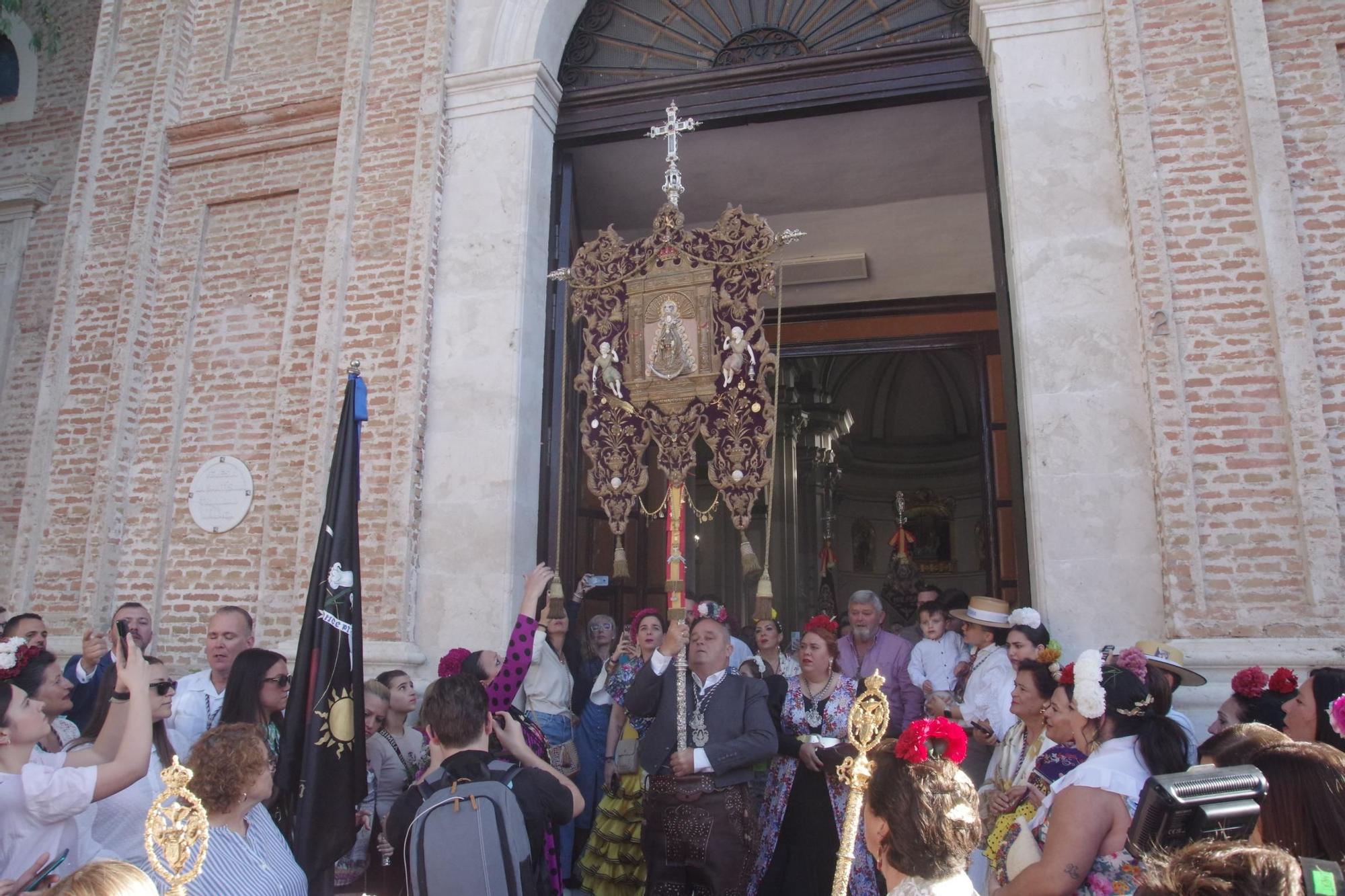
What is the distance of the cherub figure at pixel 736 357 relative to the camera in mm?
6094

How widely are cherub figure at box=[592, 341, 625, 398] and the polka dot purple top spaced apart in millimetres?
2106

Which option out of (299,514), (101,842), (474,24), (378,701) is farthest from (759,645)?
(474,24)

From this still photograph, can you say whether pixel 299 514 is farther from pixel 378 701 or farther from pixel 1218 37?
pixel 1218 37

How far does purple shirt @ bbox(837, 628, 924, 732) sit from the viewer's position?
237 inches

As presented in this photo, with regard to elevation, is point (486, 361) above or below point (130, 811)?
above

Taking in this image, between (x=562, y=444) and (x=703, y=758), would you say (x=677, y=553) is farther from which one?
(x=562, y=444)

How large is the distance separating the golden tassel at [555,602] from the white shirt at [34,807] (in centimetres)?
314

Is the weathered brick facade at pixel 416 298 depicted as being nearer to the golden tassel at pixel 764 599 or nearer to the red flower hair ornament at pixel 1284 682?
the red flower hair ornament at pixel 1284 682

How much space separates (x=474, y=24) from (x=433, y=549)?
3963 mm

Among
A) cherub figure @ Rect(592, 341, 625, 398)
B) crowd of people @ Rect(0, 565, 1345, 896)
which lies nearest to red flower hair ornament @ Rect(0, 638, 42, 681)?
crowd of people @ Rect(0, 565, 1345, 896)

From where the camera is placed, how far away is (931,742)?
8.42 feet

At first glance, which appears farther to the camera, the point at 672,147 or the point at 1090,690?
the point at 672,147

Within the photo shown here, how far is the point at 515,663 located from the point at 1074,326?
3.66 m

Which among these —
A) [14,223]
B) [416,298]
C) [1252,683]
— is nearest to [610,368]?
[416,298]
